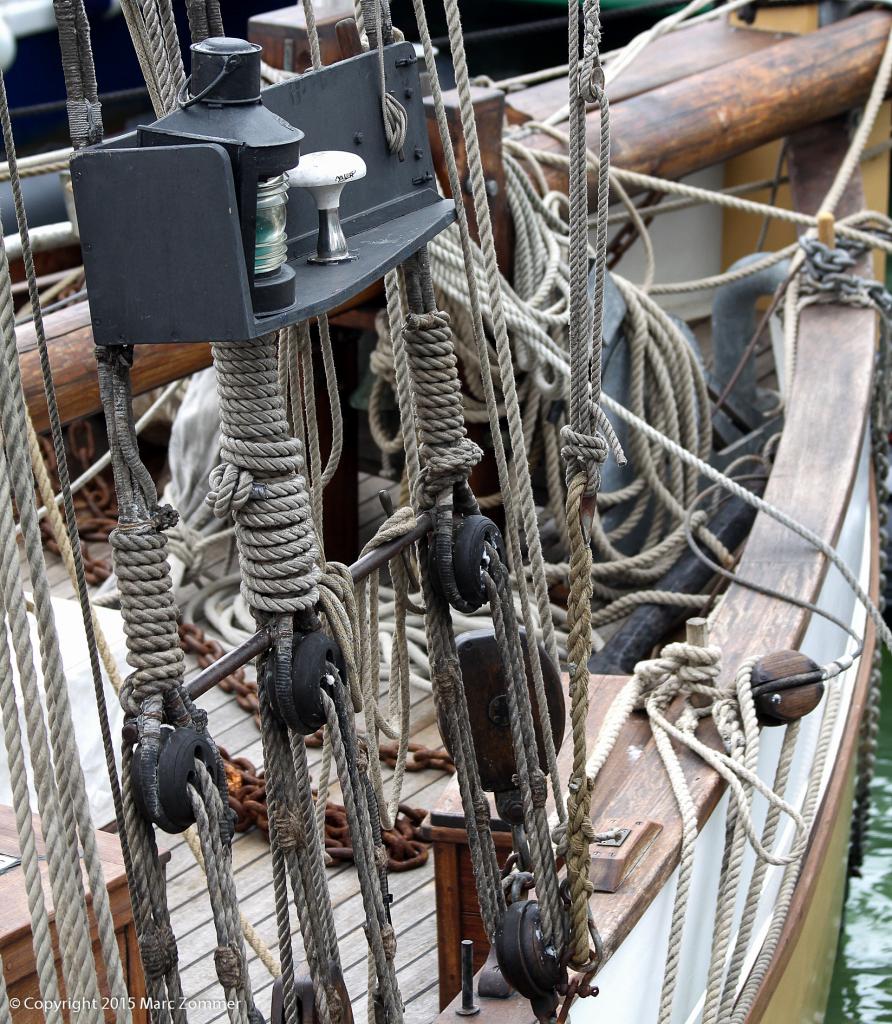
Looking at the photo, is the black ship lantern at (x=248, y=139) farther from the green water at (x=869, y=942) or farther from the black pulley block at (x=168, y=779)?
the green water at (x=869, y=942)

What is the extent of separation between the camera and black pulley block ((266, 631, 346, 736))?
1312 mm

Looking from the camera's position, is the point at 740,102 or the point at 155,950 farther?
the point at 740,102

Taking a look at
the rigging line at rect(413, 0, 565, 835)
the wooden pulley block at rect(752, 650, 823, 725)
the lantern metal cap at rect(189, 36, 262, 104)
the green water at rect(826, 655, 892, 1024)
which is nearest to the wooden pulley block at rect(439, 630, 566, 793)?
the rigging line at rect(413, 0, 565, 835)

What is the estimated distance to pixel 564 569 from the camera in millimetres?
3074

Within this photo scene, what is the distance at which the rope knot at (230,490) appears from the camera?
4.17 ft

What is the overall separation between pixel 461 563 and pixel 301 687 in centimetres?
33

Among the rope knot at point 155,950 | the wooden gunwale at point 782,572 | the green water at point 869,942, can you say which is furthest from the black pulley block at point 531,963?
the green water at point 869,942

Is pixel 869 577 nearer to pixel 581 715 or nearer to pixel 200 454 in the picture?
pixel 200 454

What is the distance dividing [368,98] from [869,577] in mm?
2088

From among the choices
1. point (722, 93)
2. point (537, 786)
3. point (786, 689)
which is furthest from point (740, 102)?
point (537, 786)

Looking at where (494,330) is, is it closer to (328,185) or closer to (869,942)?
(328,185)

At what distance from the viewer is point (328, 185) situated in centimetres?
132

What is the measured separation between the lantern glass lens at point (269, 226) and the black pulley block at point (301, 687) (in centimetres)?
35

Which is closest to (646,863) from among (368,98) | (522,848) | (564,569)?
(522,848)
